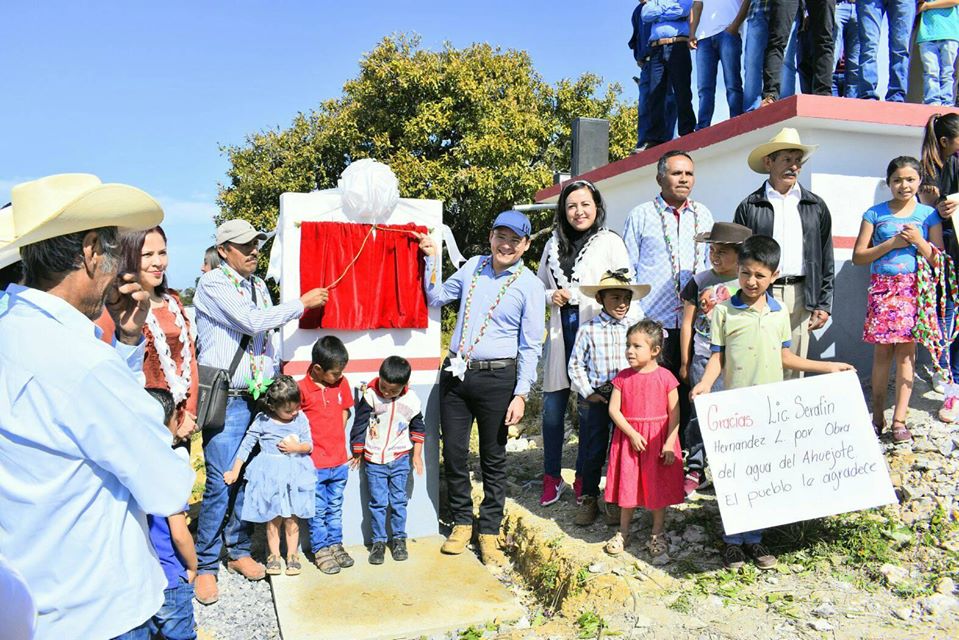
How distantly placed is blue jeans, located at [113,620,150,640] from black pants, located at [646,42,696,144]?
7552 mm

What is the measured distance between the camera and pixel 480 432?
4871 mm

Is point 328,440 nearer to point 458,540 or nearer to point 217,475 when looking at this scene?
point 217,475

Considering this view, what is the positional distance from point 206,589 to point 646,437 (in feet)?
9.50

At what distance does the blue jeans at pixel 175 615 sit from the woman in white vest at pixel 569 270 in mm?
2907

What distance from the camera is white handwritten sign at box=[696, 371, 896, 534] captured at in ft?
12.5

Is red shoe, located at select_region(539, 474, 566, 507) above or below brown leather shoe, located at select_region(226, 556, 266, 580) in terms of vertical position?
above

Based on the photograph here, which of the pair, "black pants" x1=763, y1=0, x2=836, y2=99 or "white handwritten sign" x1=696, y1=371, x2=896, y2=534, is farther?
"black pants" x1=763, y1=0, x2=836, y2=99

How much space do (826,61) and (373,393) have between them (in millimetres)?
5058

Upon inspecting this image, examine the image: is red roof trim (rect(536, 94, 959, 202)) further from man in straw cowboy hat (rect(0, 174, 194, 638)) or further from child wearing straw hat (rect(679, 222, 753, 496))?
man in straw cowboy hat (rect(0, 174, 194, 638))

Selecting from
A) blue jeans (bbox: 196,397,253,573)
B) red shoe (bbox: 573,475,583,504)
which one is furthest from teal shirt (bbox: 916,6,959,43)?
blue jeans (bbox: 196,397,253,573)

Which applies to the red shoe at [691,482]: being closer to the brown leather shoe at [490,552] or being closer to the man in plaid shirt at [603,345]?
the man in plaid shirt at [603,345]

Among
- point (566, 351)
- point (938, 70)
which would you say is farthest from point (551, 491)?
point (938, 70)

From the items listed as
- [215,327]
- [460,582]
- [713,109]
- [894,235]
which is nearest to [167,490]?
[215,327]

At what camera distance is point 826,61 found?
6301 millimetres
